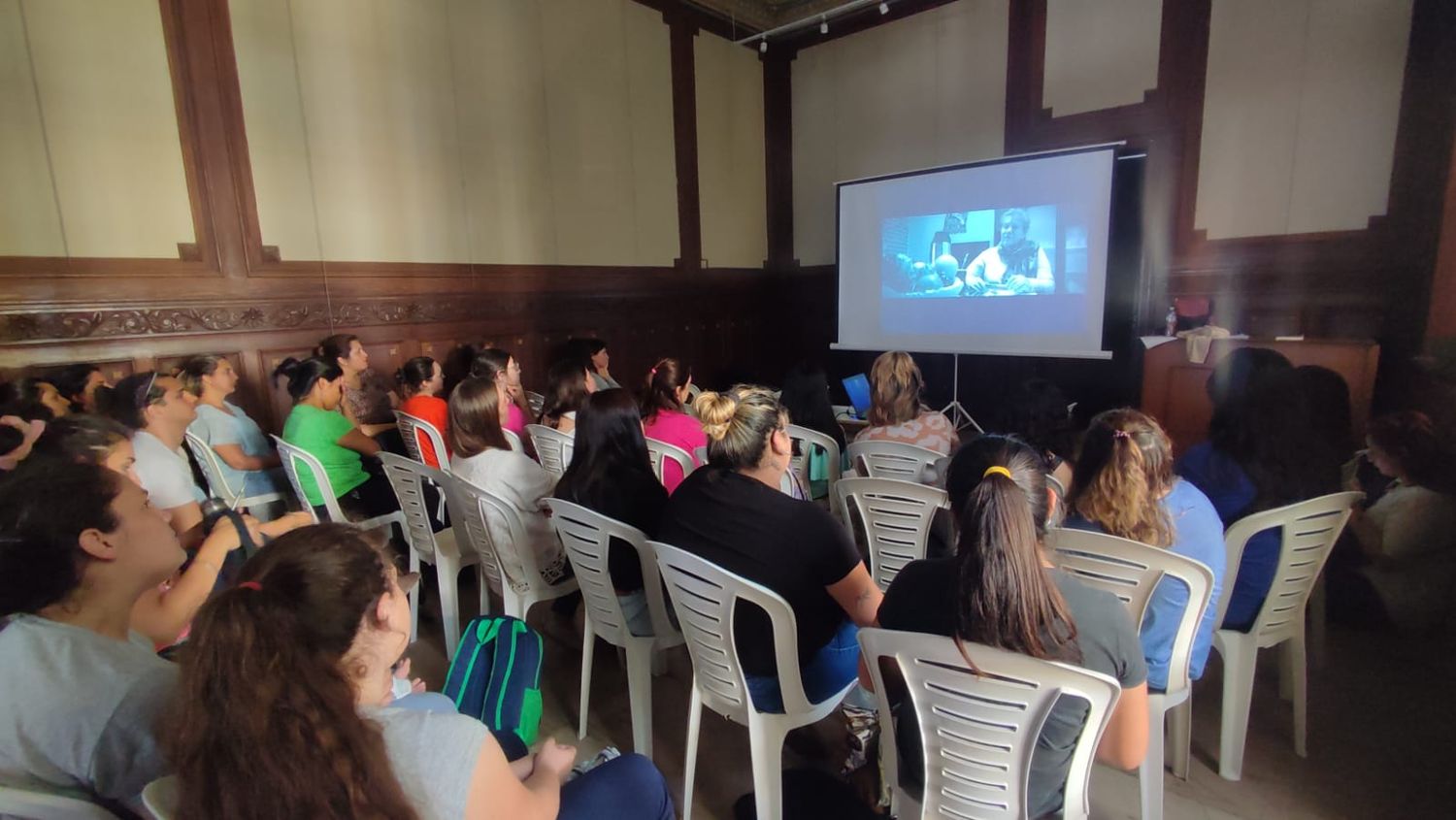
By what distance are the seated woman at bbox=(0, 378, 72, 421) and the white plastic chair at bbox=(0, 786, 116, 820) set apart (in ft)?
7.45

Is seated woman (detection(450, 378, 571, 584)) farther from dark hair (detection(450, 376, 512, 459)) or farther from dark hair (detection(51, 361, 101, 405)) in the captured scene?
dark hair (detection(51, 361, 101, 405))

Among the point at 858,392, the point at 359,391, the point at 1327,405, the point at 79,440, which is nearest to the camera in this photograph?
the point at 79,440

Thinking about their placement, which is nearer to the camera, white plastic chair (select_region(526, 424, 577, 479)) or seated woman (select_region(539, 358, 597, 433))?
white plastic chair (select_region(526, 424, 577, 479))

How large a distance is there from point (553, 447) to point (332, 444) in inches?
40.8

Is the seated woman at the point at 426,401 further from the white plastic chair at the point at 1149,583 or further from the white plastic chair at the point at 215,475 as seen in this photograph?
the white plastic chair at the point at 1149,583

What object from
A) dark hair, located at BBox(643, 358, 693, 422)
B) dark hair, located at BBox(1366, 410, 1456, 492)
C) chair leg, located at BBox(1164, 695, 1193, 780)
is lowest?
chair leg, located at BBox(1164, 695, 1193, 780)

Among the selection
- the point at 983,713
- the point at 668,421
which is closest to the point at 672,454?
the point at 668,421

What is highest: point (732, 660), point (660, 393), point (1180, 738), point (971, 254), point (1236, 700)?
point (971, 254)

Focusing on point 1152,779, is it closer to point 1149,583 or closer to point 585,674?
point 1149,583

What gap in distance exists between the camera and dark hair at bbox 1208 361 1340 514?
6.52 feet

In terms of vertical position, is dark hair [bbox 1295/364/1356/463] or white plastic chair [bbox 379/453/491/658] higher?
dark hair [bbox 1295/364/1356/463]

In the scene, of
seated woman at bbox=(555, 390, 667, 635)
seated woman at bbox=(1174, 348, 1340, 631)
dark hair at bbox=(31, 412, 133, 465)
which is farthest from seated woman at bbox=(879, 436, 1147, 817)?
dark hair at bbox=(31, 412, 133, 465)

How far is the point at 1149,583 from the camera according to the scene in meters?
1.43

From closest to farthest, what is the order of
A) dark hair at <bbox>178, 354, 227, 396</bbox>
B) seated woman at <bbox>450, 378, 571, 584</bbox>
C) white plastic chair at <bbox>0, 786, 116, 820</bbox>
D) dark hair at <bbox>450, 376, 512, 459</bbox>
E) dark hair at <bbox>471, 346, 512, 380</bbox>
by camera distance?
white plastic chair at <bbox>0, 786, 116, 820</bbox>, seated woman at <bbox>450, 378, 571, 584</bbox>, dark hair at <bbox>450, 376, 512, 459</bbox>, dark hair at <bbox>178, 354, 227, 396</bbox>, dark hair at <bbox>471, 346, 512, 380</bbox>
